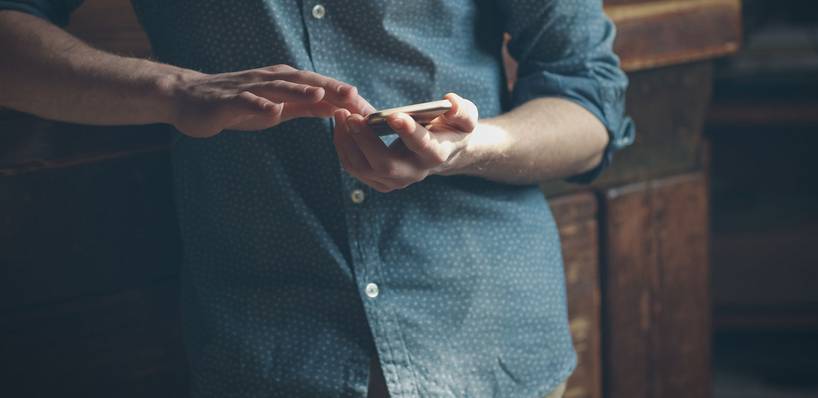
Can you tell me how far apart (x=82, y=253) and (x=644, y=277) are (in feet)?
3.51

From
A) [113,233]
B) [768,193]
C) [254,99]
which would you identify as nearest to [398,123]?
[254,99]

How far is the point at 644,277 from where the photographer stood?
1856 millimetres

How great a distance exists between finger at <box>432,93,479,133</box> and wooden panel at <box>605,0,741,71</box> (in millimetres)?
770

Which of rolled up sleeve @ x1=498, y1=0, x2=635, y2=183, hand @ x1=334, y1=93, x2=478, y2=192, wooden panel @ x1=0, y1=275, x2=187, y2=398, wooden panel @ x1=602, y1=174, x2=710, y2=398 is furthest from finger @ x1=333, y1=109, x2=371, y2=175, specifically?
wooden panel @ x1=602, y1=174, x2=710, y2=398

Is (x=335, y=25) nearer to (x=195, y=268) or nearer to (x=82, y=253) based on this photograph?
(x=195, y=268)

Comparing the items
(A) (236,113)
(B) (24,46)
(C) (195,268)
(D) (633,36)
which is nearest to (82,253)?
(C) (195,268)

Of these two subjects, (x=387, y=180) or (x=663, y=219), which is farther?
(x=663, y=219)

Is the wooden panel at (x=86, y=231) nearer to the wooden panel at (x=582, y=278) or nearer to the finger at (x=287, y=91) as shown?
the finger at (x=287, y=91)

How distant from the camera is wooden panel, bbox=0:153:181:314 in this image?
1.24 metres

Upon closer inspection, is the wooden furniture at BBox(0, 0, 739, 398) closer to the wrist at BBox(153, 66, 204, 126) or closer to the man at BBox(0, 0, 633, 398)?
the man at BBox(0, 0, 633, 398)

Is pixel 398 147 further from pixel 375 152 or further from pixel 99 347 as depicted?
pixel 99 347

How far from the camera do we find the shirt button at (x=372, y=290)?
3.64 feet

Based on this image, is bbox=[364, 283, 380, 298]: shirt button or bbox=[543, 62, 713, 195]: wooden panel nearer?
bbox=[364, 283, 380, 298]: shirt button

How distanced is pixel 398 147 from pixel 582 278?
2.89 ft
